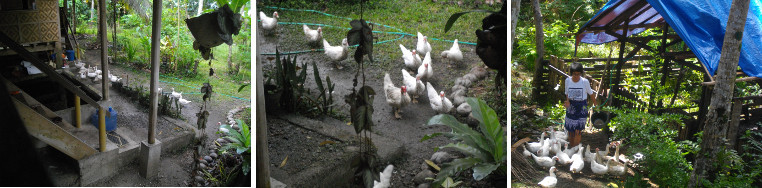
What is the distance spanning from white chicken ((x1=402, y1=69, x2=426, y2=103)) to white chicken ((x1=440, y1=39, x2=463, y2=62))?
0.12m

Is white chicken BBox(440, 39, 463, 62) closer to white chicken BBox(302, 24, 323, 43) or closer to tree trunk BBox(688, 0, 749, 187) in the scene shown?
white chicken BBox(302, 24, 323, 43)

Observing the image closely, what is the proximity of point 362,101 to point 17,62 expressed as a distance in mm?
1463

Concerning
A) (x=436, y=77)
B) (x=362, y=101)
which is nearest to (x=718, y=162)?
(x=436, y=77)

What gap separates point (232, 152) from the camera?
7.33ft

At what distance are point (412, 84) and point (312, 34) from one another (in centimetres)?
40

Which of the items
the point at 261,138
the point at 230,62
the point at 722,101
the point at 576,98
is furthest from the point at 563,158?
the point at 230,62

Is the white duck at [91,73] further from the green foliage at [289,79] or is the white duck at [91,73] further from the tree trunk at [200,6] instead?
the green foliage at [289,79]

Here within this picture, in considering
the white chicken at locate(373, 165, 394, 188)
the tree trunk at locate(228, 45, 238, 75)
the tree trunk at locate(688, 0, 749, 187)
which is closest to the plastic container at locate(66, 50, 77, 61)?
the tree trunk at locate(228, 45, 238, 75)

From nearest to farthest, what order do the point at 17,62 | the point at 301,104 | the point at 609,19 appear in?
the point at 301,104 < the point at 17,62 < the point at 609,19

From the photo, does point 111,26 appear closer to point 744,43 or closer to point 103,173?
point 103,173

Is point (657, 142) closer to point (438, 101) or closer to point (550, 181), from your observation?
point (550, 181)

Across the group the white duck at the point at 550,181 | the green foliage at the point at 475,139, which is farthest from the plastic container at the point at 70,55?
the white duck at the point at 550,181

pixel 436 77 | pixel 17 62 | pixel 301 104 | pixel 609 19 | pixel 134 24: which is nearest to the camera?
pixel 436 77

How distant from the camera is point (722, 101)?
84.1 inches
